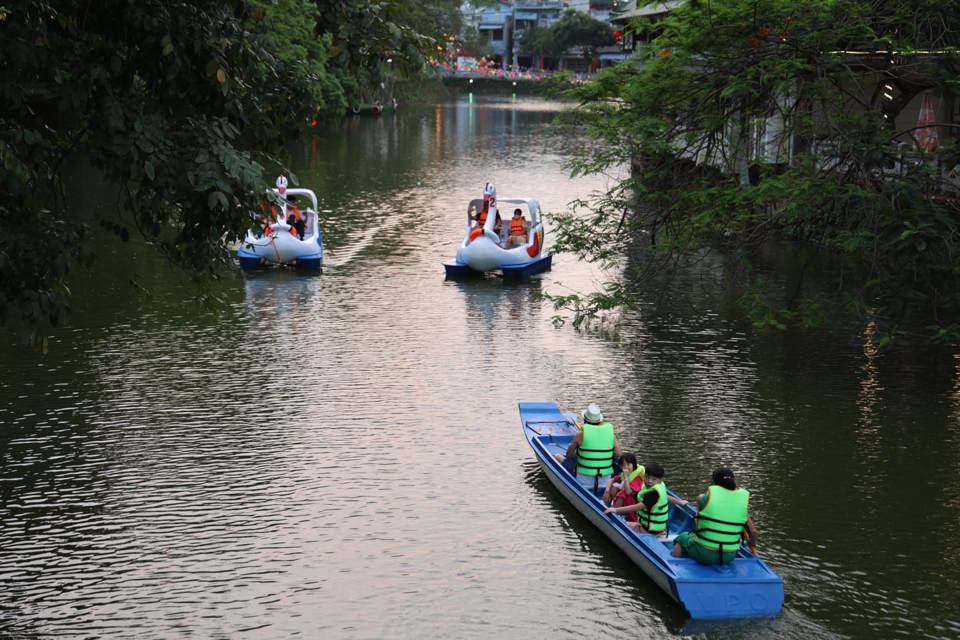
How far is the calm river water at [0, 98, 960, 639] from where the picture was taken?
12.5m

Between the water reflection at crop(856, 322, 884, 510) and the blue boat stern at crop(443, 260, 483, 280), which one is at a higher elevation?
the blue boat stern at crop(443, 260, 483, 280)

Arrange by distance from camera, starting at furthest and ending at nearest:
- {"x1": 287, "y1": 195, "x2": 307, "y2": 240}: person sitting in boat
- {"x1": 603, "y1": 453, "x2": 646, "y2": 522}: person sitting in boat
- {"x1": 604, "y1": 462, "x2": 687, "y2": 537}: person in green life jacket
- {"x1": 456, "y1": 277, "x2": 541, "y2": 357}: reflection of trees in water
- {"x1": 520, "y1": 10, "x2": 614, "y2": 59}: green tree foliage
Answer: {"x1": 520, "y1": 10, "x2": 614, "y2": 59}: green tree foliage, {"x1": 287, "y1": 195, "x2": 307, "y2": 240}: person sitting in boat, {"x1": 456, "y1": 277, "x2": 541, "y2": 357}: reflection of trees in water, {"x1": 603, "y1": 453, "x2": 646, "y2": 522}: person sitting in boat, {"x1": 604, "y1": 462, "x2": 687, "y2": 537}: person in green life jacket

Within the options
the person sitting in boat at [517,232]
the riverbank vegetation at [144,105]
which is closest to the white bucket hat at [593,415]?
the riverbank vegetation at [144,105]

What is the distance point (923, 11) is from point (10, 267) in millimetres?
14987

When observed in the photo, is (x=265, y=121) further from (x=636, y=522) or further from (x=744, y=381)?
(x=744, y=381)

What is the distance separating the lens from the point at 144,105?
11.6 metres

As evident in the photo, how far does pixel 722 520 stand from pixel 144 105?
23.3 ft

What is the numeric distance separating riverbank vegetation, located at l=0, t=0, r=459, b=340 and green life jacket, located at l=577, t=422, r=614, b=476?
17.7 ft

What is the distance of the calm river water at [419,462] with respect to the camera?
492 inches

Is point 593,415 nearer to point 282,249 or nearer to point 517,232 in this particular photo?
point 282,249

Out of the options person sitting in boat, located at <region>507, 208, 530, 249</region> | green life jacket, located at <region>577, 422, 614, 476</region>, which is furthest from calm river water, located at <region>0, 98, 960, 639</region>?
person sitting in boat, located at <region>507, 208, 530, 249</region>

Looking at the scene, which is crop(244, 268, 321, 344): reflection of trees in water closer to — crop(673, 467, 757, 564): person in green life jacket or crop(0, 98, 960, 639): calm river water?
crop(0, 98, 960, 639): calm river water

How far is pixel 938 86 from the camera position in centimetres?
1902

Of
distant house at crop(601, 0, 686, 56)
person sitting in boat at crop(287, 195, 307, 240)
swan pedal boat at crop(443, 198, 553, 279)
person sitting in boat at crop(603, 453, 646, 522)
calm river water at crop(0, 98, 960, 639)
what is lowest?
calm river water at crop(0, 98, 960, 639)
